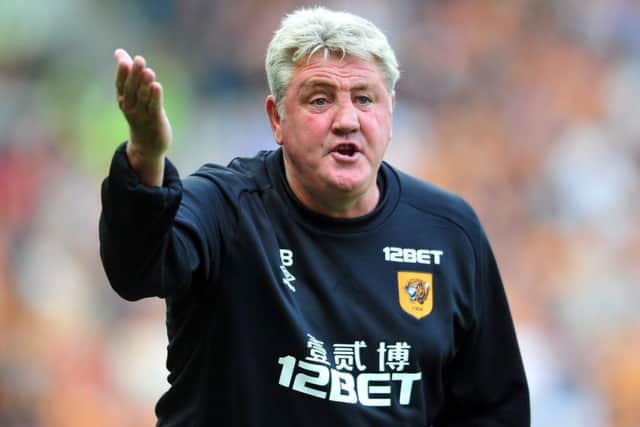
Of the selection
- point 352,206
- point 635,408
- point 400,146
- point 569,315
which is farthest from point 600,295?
point 352,206

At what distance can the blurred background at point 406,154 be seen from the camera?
6840 millimetres

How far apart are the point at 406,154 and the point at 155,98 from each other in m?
5.27

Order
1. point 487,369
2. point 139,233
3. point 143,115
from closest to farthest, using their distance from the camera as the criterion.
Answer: point 143,115, point 139,233, point 487,369

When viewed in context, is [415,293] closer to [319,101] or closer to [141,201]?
[319,101]

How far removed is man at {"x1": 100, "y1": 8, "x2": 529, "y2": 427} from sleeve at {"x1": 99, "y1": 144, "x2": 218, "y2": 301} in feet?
0.23

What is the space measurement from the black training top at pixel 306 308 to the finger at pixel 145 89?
1.51 feet

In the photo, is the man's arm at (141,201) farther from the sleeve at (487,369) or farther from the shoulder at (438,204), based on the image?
the sleeve at (487,369)

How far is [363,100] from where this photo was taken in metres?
3.40

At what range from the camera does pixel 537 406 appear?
7082 millimetres

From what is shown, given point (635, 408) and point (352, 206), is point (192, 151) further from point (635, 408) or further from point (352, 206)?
point (352, 206)

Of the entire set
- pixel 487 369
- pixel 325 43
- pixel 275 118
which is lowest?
pixel 487 369

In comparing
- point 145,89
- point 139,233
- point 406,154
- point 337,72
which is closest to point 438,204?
point 337,72

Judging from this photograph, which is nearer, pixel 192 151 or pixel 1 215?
pixel 1 215

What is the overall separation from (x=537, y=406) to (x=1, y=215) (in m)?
3.45
